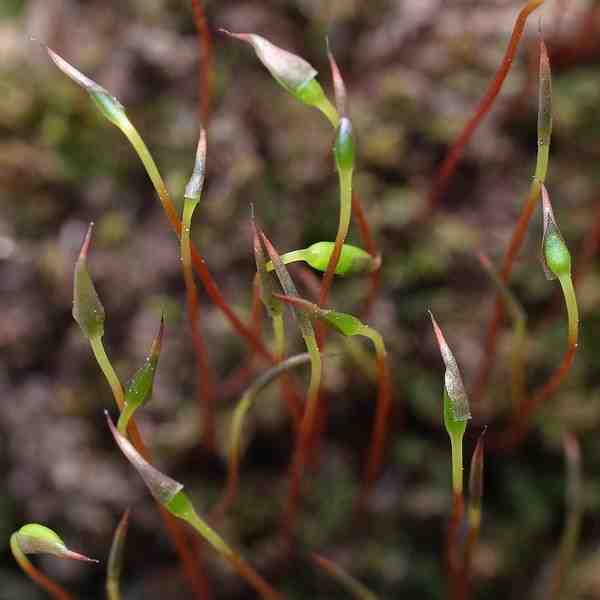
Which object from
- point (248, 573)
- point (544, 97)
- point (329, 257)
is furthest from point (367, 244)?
point (248, 573)

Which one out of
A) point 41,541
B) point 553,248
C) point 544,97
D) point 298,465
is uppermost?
point 544,97

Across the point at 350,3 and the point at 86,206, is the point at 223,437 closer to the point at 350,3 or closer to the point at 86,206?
the point at 86,206

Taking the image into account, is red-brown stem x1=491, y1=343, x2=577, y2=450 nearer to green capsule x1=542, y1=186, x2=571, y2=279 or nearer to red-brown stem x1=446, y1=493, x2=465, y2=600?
red-brown stem x1=446, y1=493, x2=465, y2=600

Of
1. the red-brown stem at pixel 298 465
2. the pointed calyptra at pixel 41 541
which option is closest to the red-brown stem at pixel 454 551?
the red-brown stem at pixel 298 465

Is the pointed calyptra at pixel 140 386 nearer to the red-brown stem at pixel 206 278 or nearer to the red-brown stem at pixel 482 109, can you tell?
the red-brown stem at pixel 206 278

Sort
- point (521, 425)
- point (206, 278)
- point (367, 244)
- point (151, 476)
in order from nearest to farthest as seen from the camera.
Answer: point (151, 476) < point (206, 278) < point (367, 244) < point (521, 425)

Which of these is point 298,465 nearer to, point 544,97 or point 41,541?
point 41,541
